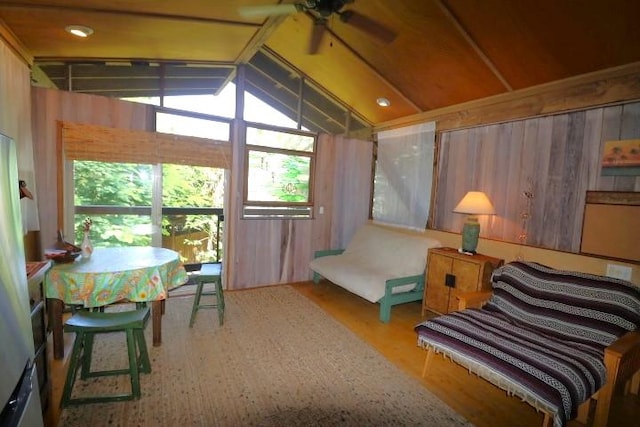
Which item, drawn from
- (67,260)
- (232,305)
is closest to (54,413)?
(67,260)

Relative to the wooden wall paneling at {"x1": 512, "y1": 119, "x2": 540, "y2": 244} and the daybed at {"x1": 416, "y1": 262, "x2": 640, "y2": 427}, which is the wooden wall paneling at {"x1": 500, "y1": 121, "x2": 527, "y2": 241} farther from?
the daybed at {"x1": 416, "y1": 262, "x2": 640, "y2": 427}

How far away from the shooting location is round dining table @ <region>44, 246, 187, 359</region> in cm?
209

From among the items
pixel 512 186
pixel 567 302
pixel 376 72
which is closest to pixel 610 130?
pixel 512 186

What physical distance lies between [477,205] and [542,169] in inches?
24.6

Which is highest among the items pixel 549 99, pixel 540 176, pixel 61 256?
pixel 549 99

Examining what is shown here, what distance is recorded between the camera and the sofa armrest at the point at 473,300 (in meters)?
2.60

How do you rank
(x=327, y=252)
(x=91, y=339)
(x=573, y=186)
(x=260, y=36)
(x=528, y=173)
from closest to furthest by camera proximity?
(x=91, y=339) < (x=573, y=186) < (x=528, y=173) < (x=260, y=36) < (x=327, y=252)

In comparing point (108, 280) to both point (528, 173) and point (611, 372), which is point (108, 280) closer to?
point (611, 372)

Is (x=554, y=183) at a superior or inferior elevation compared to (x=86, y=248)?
superior

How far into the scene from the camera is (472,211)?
3.05 m

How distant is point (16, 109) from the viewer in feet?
7.87

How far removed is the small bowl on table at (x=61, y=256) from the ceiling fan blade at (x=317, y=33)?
2.47 meters

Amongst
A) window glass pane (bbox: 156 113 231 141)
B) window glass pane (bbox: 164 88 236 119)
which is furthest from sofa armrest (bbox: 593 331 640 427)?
window glass pane (bbox: 164 88 236 119)

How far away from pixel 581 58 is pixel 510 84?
1.89 ft
